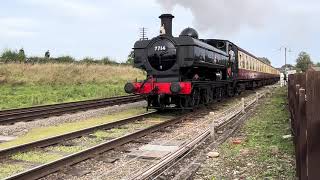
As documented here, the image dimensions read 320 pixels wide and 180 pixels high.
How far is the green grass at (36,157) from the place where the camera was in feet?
25.0

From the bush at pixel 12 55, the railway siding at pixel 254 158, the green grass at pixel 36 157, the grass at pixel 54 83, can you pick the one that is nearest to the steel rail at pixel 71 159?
the green grass at pixel 36 157

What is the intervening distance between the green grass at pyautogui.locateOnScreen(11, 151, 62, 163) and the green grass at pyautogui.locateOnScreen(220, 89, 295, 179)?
331 cm

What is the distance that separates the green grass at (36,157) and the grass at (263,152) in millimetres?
3265

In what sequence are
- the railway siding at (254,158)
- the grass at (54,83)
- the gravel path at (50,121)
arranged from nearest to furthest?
the railway siding at (254,158) → the gravel path at (50,121) → the grass at (54,83)

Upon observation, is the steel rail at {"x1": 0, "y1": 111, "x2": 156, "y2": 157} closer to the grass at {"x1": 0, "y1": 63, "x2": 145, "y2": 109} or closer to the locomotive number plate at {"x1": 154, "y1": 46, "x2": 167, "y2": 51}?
the locomotive number plate at {"x1": 154, "y1": 46, "x2": 167, "y2": 51}

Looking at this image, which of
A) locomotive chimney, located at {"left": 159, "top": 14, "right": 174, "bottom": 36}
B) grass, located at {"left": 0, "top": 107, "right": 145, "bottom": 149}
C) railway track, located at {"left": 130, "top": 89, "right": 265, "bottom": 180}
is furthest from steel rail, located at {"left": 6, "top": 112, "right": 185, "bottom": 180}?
locomotive chimney, located at {"left": 159, "top": 14, "right": 174, "bottom": 36}

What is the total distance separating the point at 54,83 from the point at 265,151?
26.6 metres

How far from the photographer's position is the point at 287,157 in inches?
303

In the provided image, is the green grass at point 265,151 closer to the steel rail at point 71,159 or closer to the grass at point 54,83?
the steel rail at point 71,159

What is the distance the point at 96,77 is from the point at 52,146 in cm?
2933

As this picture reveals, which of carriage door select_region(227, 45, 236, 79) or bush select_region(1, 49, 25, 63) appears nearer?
carriage door select_region(227, 45, 236, 79)

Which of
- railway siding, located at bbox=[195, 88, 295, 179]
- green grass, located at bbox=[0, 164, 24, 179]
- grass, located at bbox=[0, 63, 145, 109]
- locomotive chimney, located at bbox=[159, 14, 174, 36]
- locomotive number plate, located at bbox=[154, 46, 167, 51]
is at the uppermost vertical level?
locomotive chimney, located at bbox=[159, 14, 174, 36]

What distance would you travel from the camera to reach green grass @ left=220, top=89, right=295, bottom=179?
672 centimetres

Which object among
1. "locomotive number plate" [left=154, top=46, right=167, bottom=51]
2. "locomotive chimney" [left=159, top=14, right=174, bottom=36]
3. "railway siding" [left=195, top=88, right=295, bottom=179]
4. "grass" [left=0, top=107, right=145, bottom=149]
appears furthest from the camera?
"locomotive chimney" [left=159, top=14, right=174, bottom=36]
